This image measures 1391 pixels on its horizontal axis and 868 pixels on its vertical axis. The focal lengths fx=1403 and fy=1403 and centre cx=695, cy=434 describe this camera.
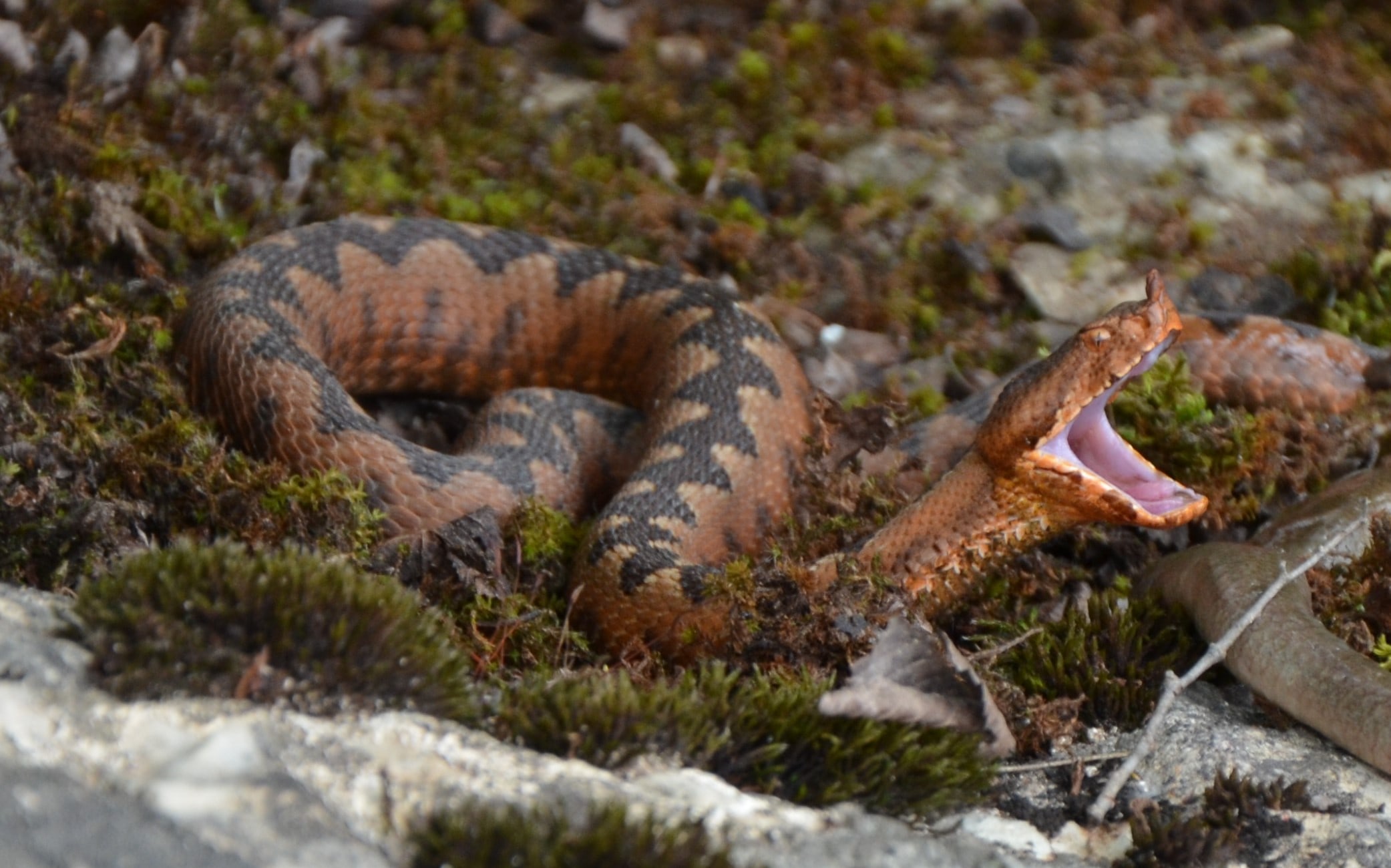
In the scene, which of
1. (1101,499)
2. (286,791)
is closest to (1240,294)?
(1101,499)

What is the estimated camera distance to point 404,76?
809 centimetres

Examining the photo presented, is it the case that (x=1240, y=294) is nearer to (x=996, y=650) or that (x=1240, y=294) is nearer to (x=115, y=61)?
(x=996, y=650)

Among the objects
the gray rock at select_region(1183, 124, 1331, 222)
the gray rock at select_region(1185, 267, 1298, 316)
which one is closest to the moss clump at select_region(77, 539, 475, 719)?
the gray rock at select_region(1185, 267, 1298, 316)

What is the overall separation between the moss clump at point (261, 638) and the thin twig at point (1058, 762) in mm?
1493

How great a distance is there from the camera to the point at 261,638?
326 cm

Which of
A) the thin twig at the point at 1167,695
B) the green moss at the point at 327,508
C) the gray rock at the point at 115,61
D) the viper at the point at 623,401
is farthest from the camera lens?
the gray rock at the point at 115,61

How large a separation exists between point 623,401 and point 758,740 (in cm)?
349

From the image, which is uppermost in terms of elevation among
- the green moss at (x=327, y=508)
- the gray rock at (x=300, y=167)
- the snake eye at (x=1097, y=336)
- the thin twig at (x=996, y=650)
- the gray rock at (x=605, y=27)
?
the snake eye at (x=1097, y=336)

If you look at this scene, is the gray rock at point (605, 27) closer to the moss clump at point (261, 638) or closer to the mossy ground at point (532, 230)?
the mossy ground at point (532, 230)

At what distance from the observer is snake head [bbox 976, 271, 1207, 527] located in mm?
4750

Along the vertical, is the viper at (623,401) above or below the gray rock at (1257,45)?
below

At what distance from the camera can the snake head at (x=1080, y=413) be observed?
475 cm

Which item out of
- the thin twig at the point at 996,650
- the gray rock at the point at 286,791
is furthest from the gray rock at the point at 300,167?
the thin twig at the point at 996,650

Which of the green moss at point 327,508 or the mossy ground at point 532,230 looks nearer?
the mossy ground at point 532,230
